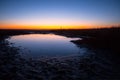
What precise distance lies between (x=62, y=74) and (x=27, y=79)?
244cm

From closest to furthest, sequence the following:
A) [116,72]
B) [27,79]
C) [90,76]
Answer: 1. [27,79]
2. [90,76]
3. [116,72]

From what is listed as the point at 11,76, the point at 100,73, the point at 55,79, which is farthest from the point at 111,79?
the point at 11,76

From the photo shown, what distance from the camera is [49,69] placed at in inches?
432

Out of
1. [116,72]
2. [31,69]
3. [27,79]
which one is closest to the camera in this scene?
[27,79]

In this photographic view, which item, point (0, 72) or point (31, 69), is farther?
point (31, 69)

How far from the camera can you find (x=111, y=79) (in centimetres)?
881

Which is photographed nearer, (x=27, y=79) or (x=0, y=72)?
(x=27, y=79)

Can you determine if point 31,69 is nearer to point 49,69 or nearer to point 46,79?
point 49,69

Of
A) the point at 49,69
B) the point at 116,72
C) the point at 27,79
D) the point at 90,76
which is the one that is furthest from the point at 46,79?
the point at 116,72

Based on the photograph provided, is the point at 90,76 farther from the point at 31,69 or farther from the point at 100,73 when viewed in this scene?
the point at 31,69

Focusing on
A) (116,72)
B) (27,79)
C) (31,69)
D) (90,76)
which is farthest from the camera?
(31,69)

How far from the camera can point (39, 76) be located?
30.4ft

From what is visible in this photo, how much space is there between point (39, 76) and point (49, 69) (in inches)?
70.0

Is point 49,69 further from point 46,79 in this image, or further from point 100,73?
point 100,73
